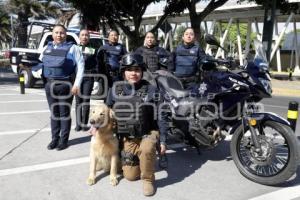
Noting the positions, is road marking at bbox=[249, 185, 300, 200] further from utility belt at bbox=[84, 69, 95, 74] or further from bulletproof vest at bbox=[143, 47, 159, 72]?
utility belt at bbox=[84, 69, 95, 74]

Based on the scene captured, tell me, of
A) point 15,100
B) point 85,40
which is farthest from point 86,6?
point 85,40

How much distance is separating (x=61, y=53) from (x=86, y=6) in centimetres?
1841

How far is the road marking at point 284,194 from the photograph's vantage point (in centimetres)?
448

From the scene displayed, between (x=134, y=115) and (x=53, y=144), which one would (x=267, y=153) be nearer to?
(x=134, y=115)

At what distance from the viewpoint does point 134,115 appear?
4.66 metres

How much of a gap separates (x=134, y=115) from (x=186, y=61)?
2.30 m

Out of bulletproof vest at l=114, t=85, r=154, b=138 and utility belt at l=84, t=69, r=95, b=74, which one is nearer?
bulletproof vest at l=114, t=85, r=154, b=138

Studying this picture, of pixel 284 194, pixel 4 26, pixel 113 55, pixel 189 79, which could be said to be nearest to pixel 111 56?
pixel 113 55

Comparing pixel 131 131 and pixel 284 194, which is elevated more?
pixel 131 131

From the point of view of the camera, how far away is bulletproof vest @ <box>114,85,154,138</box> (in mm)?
4656

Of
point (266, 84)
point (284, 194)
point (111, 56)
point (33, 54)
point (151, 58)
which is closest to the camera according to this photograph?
point (284, 194)

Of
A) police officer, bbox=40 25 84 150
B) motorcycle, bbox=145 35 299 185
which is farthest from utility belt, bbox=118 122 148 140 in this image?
police officer, bbox=40 25 84 150

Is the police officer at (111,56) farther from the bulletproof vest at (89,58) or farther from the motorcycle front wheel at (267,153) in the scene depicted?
the motorcycle front wheel at (267,153)

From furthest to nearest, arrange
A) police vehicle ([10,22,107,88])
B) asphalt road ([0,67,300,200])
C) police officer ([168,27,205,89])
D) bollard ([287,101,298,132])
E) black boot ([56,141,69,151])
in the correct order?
1. police vehicle ([10,22,107,88])
2. police officer ([168,27,205,89])
3. bollard ([287,101,298,132])
4. black boot ([56,141,69,151])
5. asphalt road ([0,67,300,200])
